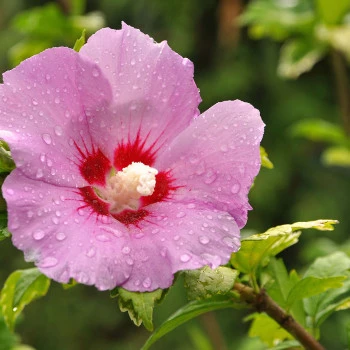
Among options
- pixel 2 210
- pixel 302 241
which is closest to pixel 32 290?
pixel 2 210

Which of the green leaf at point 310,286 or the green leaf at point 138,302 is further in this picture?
the green leaf at point 310,286

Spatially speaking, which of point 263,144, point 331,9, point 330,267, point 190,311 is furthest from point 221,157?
point 263,144

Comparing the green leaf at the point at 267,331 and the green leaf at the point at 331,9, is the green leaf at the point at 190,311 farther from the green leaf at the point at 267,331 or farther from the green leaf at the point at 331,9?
the green leaf at the point at 331,9

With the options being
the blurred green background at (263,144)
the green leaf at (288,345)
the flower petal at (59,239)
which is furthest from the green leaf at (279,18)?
the blurred green background at (263,144)

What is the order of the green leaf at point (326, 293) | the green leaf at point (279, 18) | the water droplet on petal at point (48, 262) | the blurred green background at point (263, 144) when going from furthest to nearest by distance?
the blurred green background at point (263, 144), the green leaf at point (279, 18), the green leaf at point (326, 293), the water droplet on petal at point (48, 262)

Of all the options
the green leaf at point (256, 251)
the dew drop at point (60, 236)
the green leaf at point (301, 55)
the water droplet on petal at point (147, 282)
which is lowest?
the green leaf at point (301, 55)

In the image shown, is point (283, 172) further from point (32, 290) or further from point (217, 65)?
point (32, 290)

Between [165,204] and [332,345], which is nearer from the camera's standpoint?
[165,204]
